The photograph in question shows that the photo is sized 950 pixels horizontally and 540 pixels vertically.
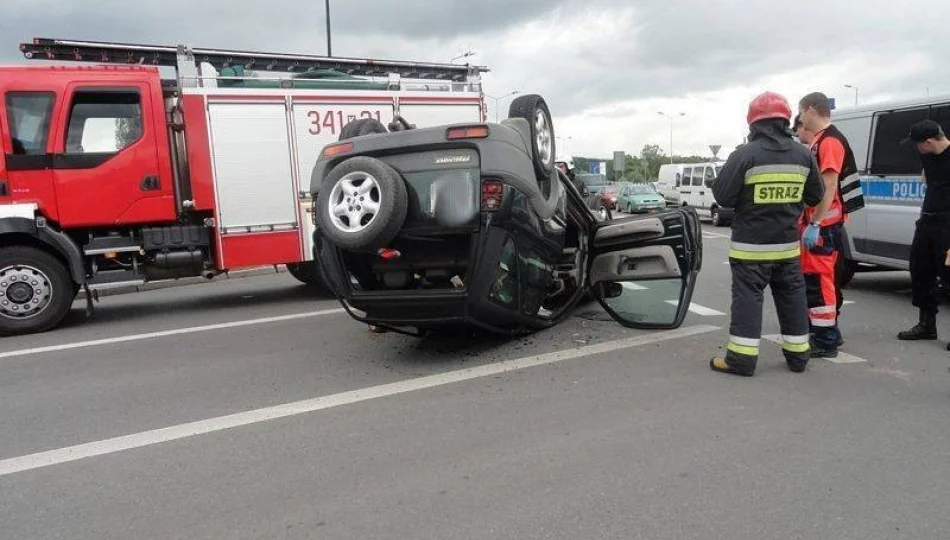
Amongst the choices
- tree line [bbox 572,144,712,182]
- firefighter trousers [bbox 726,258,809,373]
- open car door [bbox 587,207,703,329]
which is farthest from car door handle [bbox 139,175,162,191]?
tree line [bbox 572,144,712,182]

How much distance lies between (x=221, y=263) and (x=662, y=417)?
5655 millimetres

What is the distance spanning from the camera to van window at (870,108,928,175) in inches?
279

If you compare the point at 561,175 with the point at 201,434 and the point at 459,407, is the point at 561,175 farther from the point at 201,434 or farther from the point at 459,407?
the point at 201,434

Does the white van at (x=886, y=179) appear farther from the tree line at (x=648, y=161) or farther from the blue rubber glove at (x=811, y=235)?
the tree line at (x=648, y=161)

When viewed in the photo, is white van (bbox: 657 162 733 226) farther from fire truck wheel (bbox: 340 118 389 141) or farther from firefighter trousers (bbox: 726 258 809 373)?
fire truck wheel (bbox: 340 118 389 141)

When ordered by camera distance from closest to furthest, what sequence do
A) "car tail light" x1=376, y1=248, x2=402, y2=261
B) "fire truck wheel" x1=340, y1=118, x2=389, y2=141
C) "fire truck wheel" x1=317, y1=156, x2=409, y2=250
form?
1. "fire truck wheel" x1=317, y1=156, x2=409, y2=250
2. "car tail light" x1=376, y1=248, x2=402, y2=261
3. "fire truck wheel" x1=340, y1=118, x2=389, y2=141

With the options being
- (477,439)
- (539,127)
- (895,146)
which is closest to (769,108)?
(539,127)

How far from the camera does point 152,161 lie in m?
7.36

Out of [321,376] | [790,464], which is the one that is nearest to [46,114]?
[321,376]

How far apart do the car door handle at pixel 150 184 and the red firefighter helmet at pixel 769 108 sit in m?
5.99

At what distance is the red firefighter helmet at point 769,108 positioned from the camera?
458 cm

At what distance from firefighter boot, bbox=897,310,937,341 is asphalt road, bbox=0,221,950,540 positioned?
0.60 feet

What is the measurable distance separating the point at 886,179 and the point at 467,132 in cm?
539

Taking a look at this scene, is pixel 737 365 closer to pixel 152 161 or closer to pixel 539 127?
pixel 539 127
